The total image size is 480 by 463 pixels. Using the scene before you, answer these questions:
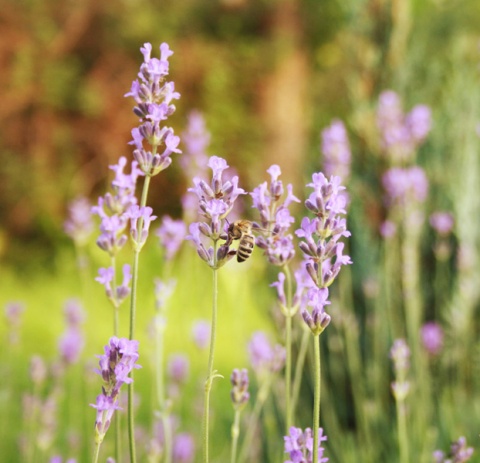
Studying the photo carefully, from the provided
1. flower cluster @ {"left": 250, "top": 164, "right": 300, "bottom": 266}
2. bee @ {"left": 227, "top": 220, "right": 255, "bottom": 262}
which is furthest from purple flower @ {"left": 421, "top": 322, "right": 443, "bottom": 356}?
flower cluster @ {"left": 250, "top": 164, "right": 300, "bottom": 266}

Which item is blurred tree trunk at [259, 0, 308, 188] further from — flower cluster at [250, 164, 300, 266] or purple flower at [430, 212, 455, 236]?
flower cluster at [250, 164, 300, 266]

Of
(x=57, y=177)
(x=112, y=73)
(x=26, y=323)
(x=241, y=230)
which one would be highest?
(x=112, y=73)

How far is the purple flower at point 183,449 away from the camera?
3.00 meters

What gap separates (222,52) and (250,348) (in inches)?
281

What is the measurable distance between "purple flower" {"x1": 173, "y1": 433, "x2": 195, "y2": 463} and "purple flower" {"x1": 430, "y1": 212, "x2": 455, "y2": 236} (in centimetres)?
134

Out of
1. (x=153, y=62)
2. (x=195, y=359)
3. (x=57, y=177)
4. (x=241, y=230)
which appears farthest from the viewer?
(x=57, y=177)

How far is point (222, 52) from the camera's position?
9.43 metres

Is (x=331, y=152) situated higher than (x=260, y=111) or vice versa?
(x=260, y=111)

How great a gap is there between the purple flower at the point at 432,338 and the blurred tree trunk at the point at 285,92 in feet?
17.2

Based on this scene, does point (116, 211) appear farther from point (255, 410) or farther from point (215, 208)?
point (255, 410)

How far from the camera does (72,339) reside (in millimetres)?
3346

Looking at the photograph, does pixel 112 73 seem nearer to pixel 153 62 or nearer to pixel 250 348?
pixel 250 348

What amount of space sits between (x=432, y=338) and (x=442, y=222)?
0.52 m

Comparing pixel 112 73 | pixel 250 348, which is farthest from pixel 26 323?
pixel 250 348
